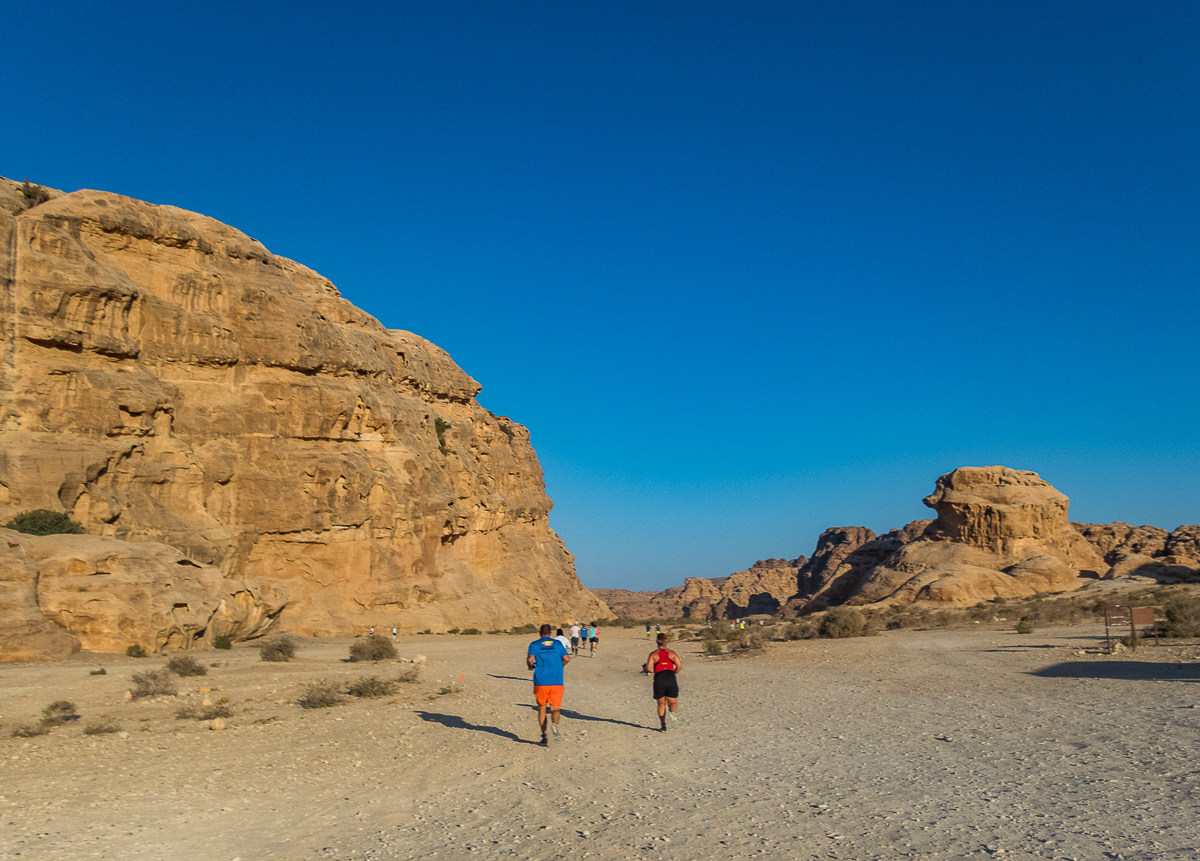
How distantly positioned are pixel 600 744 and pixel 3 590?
15648 millimetres

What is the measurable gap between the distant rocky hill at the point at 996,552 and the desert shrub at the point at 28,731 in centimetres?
4615

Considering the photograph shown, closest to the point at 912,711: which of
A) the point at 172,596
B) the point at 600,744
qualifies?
the point at 600,744

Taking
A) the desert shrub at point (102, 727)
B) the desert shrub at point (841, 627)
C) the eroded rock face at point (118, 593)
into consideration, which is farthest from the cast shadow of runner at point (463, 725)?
the desert shrub at point (841, 627)

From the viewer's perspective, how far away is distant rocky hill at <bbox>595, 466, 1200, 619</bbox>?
48656 millimetres

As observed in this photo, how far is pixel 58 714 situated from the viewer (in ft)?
35.9

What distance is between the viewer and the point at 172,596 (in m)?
21.1

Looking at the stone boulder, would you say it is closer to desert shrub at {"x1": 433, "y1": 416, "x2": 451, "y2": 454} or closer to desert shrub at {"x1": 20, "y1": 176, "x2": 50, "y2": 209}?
desert shrub at {"x1": 433, "y1": 416, "x2": 451, "y2": 454}

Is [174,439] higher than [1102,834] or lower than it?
higher

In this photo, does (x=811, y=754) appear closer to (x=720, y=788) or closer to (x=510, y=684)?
(x=720, y=788)

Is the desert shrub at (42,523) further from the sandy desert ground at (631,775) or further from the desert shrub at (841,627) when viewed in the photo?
the desert shrub at (841,627)

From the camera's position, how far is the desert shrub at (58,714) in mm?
10336

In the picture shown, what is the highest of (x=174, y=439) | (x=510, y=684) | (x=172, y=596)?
(x=174, y=439)

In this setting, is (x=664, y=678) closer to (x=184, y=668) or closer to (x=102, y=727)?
(x=102, y=727)

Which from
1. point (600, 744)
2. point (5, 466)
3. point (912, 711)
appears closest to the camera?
point (600, 744)
